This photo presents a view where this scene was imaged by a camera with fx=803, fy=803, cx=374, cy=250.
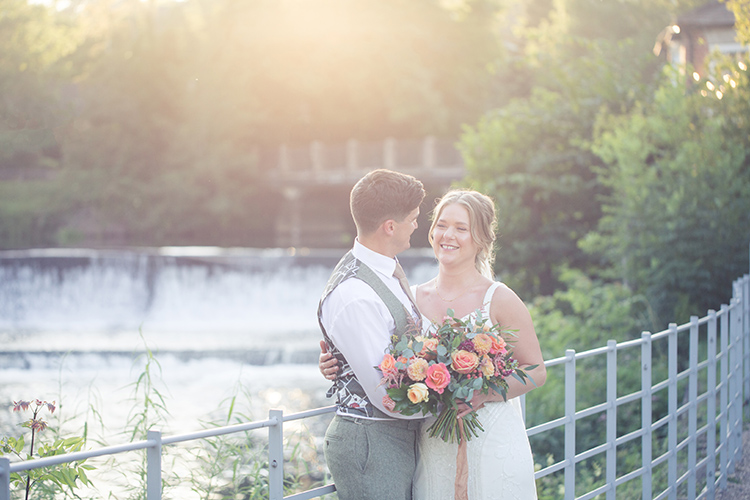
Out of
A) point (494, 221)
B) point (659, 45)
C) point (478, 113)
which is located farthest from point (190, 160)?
point (494, 221)

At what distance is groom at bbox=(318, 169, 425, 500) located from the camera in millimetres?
2375

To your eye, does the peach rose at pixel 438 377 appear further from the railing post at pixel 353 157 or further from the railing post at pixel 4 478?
the railing post at pixel 353 157

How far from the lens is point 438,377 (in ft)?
7.49

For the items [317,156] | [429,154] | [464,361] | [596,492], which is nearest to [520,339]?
[464,361]

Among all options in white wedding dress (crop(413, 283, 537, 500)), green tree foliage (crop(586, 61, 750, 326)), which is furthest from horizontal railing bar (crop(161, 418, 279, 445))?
green tree foliage (crop(586, 61, 750, 326))

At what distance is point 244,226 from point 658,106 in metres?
30.2

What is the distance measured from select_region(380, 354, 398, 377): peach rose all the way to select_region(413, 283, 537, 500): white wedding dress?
15.9 inches

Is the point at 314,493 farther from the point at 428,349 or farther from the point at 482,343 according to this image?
the point at 482,343

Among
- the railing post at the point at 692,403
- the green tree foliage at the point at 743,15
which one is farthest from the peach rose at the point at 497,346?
the green tree foliage at the point at 743,15

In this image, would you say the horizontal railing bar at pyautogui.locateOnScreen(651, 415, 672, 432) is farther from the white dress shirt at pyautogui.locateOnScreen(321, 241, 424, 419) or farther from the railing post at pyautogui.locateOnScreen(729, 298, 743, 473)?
the white dress shirt at pyautogui.locateOnScreen(321, 241, 424, 419)

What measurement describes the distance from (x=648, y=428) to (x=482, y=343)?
2.05 meters

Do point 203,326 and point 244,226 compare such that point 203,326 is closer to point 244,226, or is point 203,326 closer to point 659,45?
point 659,45

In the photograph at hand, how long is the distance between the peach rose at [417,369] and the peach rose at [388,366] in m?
0.04

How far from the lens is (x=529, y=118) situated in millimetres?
14680
